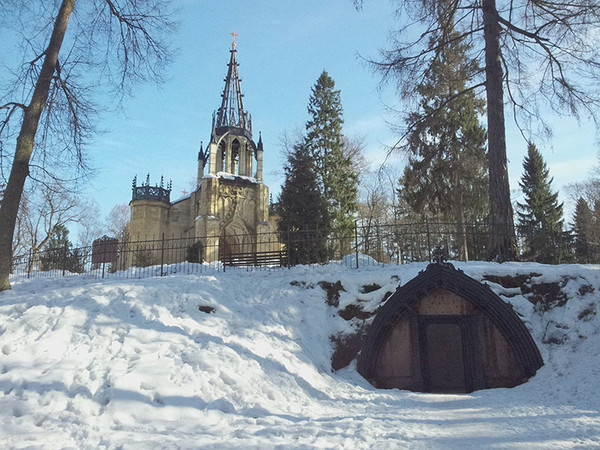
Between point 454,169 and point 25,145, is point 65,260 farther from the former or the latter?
point 454,169

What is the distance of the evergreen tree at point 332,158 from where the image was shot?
26.1m

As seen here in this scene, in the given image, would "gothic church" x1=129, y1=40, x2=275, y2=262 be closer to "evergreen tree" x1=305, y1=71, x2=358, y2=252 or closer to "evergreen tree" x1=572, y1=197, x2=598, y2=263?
"evergreen tree" x1=305, y1=71, x2=358, y2=252

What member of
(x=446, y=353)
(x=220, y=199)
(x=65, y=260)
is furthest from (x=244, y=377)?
(x=220, y=199)

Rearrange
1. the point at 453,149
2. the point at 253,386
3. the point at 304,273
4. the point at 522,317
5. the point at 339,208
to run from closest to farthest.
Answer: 1. the point at 253,386
2. the point at 522,317
3. the point at 304,273
4. the point at 453,149
5. the point at 339,208

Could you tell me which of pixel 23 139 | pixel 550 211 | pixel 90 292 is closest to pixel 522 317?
pixel 90 292

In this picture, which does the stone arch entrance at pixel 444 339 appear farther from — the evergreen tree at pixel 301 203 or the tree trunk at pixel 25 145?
the evergreen tree at pixel 301 203

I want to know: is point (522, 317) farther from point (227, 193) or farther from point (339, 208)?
point (227, 193)

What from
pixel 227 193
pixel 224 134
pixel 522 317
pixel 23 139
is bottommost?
pixel 522 317

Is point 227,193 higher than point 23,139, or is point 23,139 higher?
point 227,193

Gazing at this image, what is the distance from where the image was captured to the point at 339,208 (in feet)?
86.3

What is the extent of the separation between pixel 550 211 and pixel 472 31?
2758 centimetres

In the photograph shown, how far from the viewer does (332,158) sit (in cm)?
2731

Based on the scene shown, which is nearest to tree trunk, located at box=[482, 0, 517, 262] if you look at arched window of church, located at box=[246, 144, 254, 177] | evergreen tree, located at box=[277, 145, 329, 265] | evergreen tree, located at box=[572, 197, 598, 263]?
evergreen tree, located at box=[572, 197, 598, 263]

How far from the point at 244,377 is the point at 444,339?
579cm
